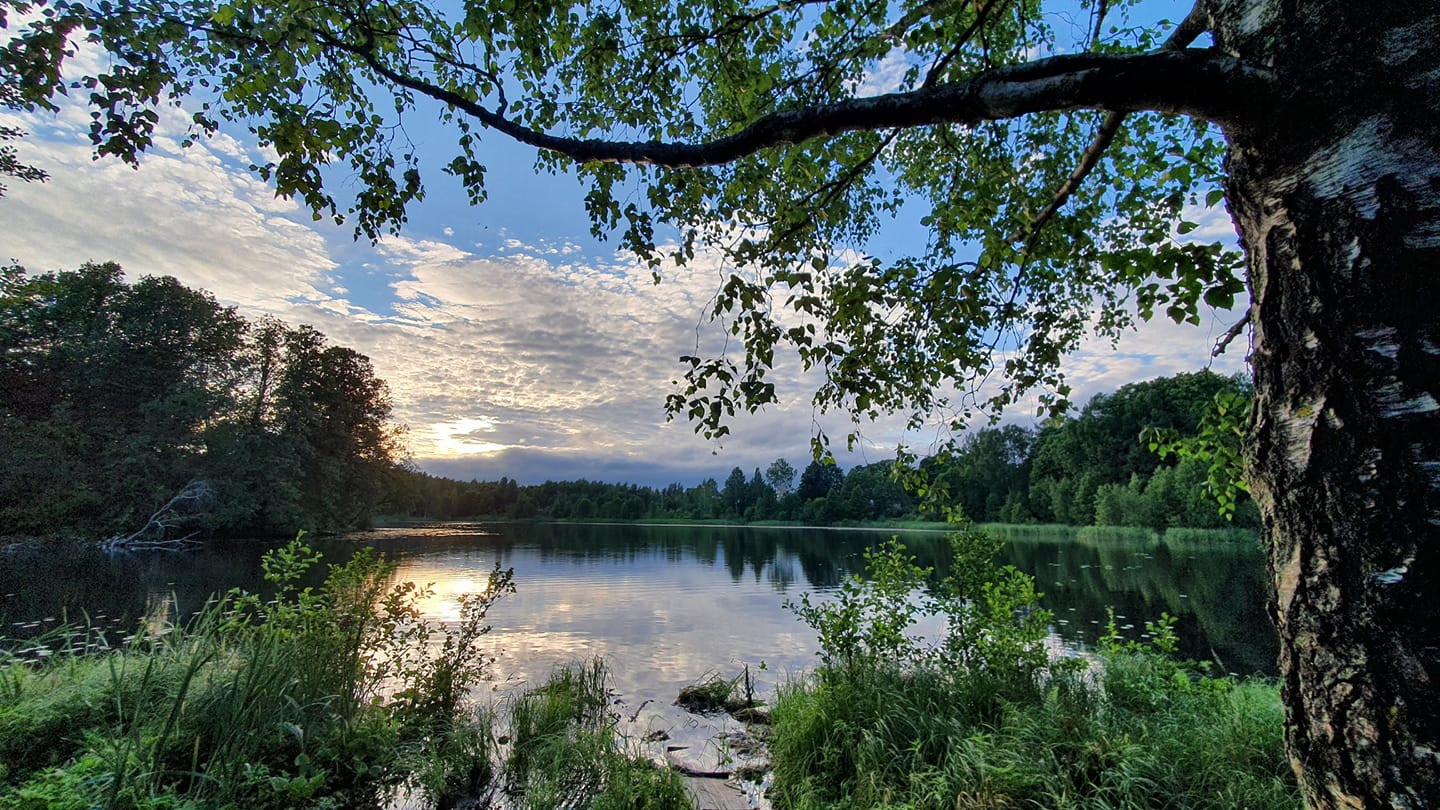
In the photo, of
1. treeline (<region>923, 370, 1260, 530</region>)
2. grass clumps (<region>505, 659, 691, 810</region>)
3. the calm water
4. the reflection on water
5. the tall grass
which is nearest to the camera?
grass clumps (<region>505, 659, 691, 810</region>)

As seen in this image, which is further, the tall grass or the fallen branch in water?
the tall grass

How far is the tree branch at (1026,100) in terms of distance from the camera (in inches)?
53.5

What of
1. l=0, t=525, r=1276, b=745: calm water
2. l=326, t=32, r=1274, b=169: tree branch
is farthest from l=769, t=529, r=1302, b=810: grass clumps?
l=326, t=32, r=1274, b=169: tree branch

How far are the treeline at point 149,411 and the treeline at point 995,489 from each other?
46.0 feet

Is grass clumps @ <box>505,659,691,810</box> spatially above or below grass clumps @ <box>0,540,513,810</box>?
below

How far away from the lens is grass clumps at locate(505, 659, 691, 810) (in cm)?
464

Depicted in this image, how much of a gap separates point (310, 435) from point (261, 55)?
45.3 m

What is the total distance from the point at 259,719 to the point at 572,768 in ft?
8.17

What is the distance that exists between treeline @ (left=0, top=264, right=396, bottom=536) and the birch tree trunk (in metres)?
32.2

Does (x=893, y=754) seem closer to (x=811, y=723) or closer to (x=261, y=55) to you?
(x=811, y=723)

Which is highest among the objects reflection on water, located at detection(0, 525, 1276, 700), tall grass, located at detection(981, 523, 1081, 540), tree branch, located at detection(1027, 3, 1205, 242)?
tree branch, located at detection(1027, 3, 1205, 242)

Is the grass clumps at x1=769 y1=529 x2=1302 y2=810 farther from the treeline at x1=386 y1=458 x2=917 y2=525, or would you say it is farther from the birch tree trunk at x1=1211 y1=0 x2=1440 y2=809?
the treeline at x1=386 y1=458 x2=917 y2=525

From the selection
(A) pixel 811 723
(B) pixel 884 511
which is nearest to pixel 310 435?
(A) pixel 811 723

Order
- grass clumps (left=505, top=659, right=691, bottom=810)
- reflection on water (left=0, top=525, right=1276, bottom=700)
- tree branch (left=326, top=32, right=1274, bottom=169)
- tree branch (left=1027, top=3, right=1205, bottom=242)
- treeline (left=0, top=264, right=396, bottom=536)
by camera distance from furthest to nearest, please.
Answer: treeline (left=0, top=264, right=396, bottom=536) < reflection on water (left=0, top=525, right=1276, bottom=700) < grass clumps (left=505, top=659, right=691, bottom=810) < tree branch (left=1027, top=3, right=1205, bottom=242) < tree branch (left=326, top=32, right=1274, bottom=169)
